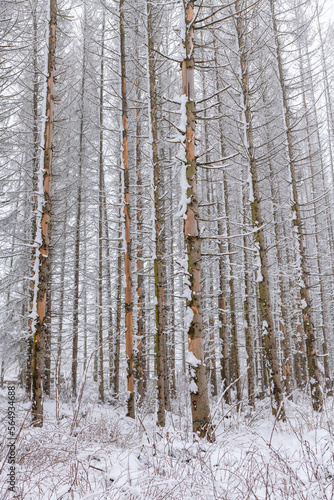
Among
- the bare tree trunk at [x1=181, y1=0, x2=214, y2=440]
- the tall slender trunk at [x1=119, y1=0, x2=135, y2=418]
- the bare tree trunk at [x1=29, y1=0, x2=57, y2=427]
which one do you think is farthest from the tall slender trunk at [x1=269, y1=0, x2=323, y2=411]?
the bare tree trunk at [x1=29, y1=0, x2=57, y2=427]

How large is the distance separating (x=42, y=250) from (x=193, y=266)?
3.83m

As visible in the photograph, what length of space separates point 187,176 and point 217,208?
32.4ft

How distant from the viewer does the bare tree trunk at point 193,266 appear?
152 inches

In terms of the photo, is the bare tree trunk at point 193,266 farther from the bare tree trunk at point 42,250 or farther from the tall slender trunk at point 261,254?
the bare tree trunk at point 42,250

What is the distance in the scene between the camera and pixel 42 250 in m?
6.64

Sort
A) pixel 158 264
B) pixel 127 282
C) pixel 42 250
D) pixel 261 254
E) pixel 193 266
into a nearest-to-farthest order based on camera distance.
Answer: pixel 193 266, pixel 42 250, pixel 261 254, pixel 158 264, pixel 127 282

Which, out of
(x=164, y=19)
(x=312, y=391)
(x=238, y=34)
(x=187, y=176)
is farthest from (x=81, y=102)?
(x=312, y=391)

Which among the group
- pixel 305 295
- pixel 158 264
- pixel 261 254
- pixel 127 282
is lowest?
pixel 305 295

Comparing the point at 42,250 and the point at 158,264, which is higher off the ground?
the point at 42,250

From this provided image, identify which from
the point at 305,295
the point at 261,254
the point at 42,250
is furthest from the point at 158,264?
the point at 305,295

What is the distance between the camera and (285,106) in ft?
30.2

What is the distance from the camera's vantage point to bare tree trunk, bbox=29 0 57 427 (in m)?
6.19

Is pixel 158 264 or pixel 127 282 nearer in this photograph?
pixel 158 264

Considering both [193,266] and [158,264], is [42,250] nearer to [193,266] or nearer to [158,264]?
[158,264]
